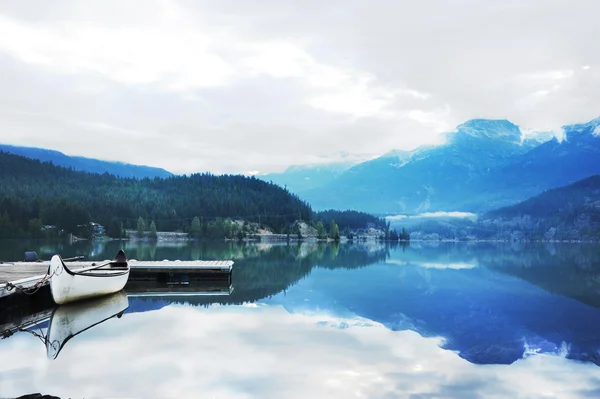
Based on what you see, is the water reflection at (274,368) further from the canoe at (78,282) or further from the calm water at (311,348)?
the canoe at (78,282)

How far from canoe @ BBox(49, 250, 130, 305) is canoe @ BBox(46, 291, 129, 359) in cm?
42

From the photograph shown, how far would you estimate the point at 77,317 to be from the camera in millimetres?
23406

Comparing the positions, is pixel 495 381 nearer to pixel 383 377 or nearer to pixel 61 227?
pixel 383 377

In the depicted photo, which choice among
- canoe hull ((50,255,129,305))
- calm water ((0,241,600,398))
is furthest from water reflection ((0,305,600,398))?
canoe hull ((50,255,129,305))

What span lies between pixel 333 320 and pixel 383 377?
919 centimetres

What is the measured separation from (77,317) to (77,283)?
10.2 feet

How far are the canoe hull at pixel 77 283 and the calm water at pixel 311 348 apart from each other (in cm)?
75

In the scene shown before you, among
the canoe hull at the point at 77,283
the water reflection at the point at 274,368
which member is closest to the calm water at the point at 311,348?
the water reflection at the point at 274,368

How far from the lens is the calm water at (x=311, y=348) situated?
14398 mm

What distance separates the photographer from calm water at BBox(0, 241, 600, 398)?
14398 millimetres

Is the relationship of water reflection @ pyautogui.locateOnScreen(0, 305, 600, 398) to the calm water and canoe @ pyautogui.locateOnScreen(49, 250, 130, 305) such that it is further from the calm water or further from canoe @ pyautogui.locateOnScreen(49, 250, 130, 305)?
canoe @ pyautogui.locateOnScreen(49, 250, 130, 305)

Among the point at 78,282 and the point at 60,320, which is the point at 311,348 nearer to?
the point at 60,320

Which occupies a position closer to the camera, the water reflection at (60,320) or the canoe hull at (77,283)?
the water reflection at (60,320)

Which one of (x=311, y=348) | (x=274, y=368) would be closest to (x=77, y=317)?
(x=311, y=348)
